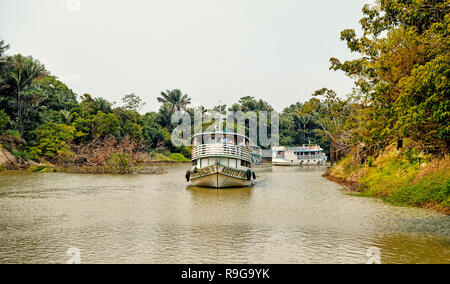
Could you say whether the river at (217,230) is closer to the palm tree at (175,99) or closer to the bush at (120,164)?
the bush at (120,164)

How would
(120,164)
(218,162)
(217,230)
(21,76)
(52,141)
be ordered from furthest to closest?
(21,76), (52,141), (120,164), (218,162), (217,230)

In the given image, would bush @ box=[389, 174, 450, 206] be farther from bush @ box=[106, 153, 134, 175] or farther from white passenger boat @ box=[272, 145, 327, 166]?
white passenger boat @ box=[272, 145, 327, 166]

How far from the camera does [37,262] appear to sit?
8.34m

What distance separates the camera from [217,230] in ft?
38.2

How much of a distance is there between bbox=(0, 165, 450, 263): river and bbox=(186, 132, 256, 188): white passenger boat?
4.29 meters

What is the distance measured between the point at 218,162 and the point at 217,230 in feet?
40.4

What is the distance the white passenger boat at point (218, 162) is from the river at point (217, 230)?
14.1 ft

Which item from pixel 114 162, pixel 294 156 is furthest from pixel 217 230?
pixel 294 156

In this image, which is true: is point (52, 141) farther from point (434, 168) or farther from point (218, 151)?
point (434, 168)

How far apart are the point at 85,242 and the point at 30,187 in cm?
1687
